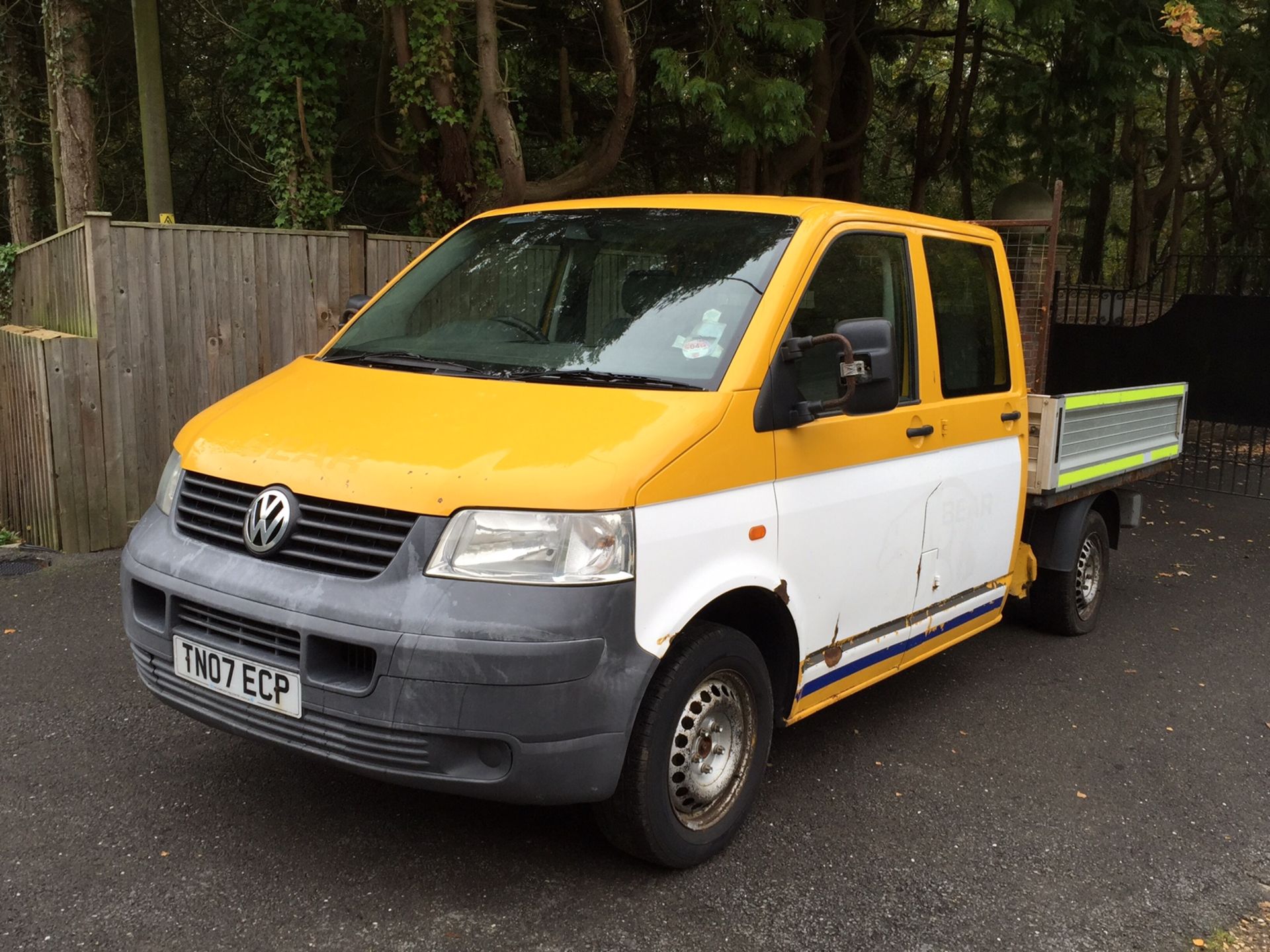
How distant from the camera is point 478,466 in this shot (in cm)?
314

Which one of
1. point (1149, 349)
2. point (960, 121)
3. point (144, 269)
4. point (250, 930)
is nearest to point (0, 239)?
point (144, 269)

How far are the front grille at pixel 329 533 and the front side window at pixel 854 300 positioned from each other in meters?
1.45

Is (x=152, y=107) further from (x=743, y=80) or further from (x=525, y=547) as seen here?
(x=525, y=547)

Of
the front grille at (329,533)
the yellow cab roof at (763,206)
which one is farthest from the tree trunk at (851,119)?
the front grille at (329,533)

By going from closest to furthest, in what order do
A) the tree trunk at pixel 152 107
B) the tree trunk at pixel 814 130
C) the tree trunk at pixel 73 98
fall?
the tree trunk at pixel 152 107 < the tree trunk at pixel 73 98 < the tree trunk at pixel 814 130

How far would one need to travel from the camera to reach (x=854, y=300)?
13.8 ft

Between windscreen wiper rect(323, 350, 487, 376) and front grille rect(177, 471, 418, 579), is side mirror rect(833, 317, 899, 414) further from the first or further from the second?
front grille rect(177, 471, 418, 579)

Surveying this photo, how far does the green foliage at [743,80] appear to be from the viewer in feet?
29.6

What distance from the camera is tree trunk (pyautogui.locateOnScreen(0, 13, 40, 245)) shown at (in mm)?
13430

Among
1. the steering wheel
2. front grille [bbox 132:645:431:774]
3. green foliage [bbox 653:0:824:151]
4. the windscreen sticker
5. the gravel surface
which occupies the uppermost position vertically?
green foliage [bbox 653:0:824:151]

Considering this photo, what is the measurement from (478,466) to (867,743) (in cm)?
245

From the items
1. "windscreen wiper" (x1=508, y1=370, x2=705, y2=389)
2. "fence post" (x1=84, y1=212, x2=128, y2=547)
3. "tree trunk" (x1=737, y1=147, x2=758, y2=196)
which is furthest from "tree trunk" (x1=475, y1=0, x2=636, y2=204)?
"windscreen wiper" (x1=508, y1=370, x2=705, y2=389)

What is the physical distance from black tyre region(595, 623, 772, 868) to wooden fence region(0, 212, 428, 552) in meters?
4.93

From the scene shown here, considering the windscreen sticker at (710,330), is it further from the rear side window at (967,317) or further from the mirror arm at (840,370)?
the rear side window at (967,317)
